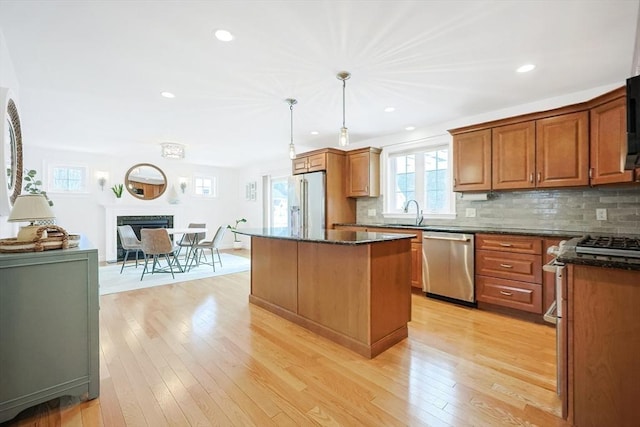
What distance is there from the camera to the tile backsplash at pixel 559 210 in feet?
9.21

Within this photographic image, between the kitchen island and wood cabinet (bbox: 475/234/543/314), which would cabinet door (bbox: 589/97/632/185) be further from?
the kitchen island

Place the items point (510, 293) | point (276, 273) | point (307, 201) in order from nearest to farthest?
1. point (510, 293)
2. point (276, 273)
3. point (307, 201)

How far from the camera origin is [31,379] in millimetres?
1533

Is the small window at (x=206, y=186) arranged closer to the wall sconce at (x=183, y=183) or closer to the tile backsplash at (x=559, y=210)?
the wall sconce at (x=183, y=183)

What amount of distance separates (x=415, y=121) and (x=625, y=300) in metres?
3.23

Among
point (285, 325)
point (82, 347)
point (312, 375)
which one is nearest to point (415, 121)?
point (285, 325)

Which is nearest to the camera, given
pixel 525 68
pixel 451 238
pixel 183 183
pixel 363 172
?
pixel 525 68

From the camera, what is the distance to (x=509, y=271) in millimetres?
3045

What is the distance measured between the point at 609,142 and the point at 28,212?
4.40 m

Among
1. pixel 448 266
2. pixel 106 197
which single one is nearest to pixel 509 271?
pixel 448 266

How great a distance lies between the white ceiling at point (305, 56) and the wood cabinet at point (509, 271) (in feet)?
5.26

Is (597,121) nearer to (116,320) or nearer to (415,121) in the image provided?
(415,121)

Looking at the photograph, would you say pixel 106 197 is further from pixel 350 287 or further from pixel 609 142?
pixel 609 142

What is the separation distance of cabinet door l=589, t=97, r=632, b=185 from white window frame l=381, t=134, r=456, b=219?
148cm
